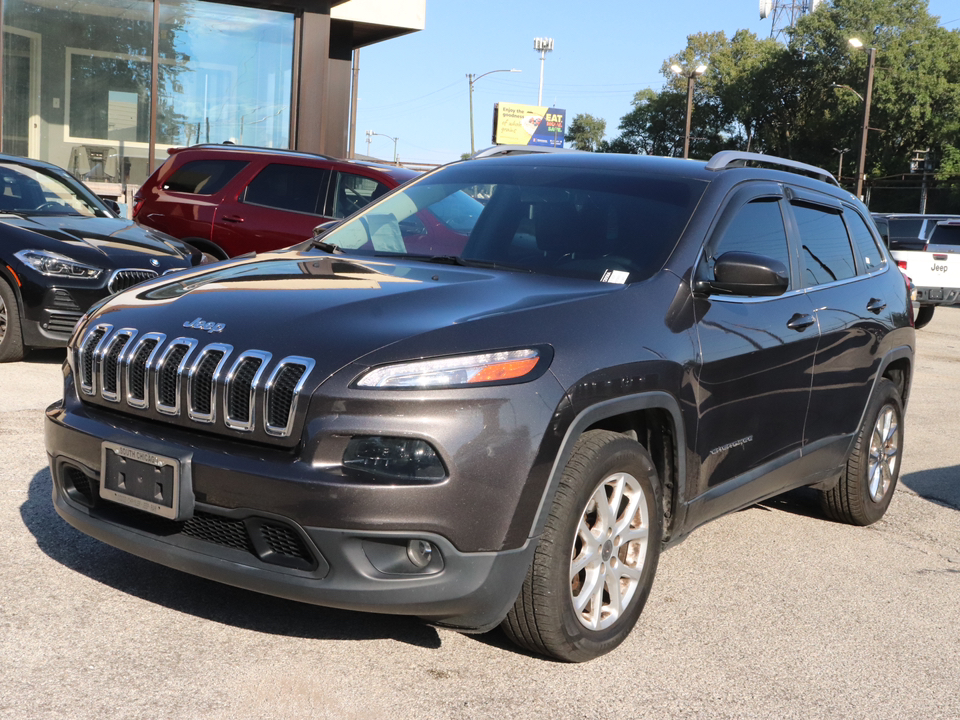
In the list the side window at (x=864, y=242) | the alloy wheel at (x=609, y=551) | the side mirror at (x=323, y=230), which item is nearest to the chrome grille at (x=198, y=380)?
the alloy wheel at (x=609, y=551)

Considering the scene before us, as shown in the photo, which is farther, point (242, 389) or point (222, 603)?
point (222, 603)

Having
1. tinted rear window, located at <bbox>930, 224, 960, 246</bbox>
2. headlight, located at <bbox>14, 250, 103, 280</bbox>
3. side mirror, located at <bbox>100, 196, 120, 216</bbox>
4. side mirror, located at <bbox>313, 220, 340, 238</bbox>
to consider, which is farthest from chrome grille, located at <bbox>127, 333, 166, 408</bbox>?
tinted rear window, located at <bbox>930, 224, 960, 246</bbox>

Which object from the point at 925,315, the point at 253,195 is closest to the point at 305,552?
the point at 253,195

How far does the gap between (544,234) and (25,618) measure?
2322 millimetres

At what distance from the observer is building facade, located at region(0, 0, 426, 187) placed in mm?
18406

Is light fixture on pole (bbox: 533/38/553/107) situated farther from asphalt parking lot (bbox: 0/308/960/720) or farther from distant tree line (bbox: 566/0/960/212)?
asphalt parking lot (bbox: 0/308/960/720)

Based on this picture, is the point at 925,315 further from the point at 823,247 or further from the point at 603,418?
the point at 603,418

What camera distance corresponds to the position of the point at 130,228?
9.52 metres

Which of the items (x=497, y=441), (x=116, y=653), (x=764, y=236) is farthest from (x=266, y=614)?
(x=764, y=236)

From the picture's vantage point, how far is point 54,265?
8.27 meters

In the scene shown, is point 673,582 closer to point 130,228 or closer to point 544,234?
point 544,234

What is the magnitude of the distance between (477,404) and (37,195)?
759 centimetres

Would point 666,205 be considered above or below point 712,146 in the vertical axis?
below

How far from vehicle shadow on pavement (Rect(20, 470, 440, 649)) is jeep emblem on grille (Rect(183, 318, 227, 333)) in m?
1.01
